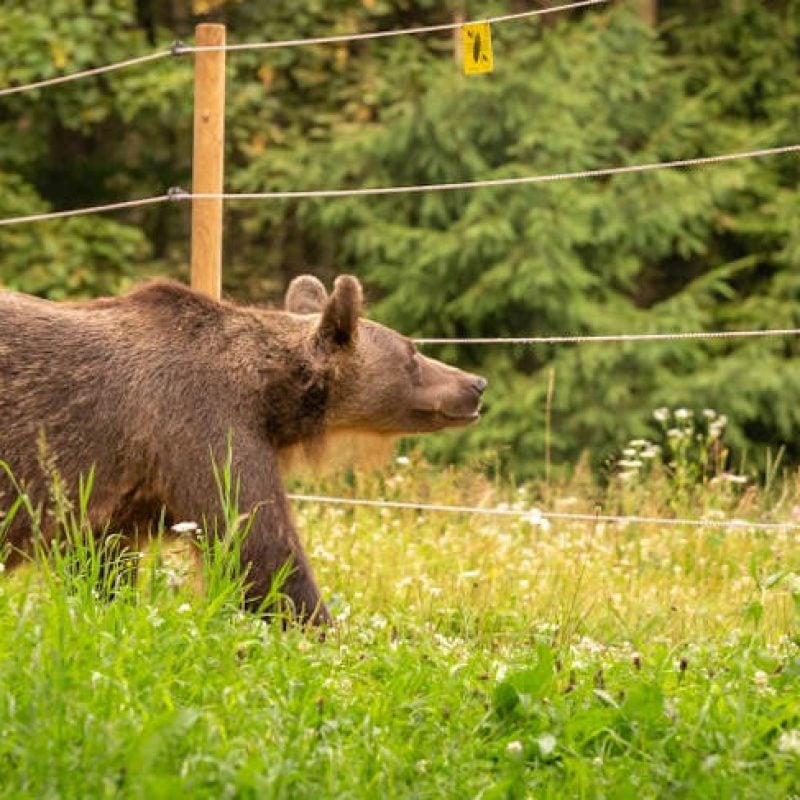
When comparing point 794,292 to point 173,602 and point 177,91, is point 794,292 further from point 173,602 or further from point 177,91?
point 173,602

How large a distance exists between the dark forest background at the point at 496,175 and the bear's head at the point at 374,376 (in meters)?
6.66

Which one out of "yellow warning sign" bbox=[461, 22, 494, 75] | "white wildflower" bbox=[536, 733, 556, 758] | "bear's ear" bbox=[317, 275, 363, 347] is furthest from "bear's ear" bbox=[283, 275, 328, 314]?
"white wildflower" bbox=[536, 733, 556, 758]

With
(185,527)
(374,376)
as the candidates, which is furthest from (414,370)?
(185,527)

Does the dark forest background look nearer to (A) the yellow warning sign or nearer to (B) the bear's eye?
(A) the yellow warning sign

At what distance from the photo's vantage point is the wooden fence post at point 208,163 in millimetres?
7777

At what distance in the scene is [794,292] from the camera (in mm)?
15211

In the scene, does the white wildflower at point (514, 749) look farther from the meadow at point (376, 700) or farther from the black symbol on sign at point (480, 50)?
the black symbol on sign at point (480, 50)

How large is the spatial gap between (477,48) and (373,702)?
3677 mm

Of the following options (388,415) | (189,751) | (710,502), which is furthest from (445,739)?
(710,502)

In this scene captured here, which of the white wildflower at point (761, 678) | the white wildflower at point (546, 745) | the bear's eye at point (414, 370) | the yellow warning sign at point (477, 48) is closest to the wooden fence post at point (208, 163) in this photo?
the yellow warning sign at point (477, 48)

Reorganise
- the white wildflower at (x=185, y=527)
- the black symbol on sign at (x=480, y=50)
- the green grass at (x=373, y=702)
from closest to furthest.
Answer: the green grass at (x=373, y=702), the white wildflower at (x=185, y=527), the black symbol on sign at (x=480, y=50)

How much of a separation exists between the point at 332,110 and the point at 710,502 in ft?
31.4

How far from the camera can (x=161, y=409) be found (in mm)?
5906

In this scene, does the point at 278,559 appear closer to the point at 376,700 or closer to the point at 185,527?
the point at 185,527
